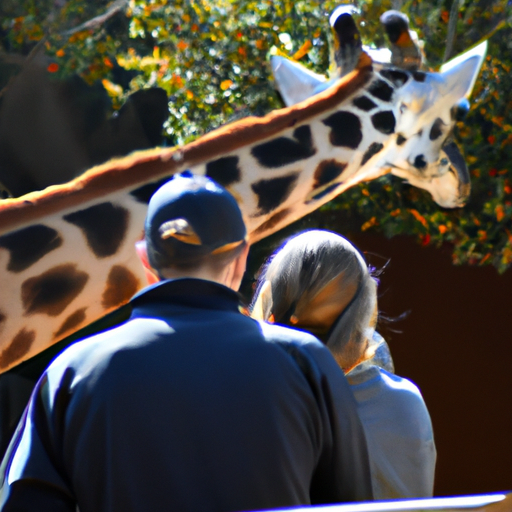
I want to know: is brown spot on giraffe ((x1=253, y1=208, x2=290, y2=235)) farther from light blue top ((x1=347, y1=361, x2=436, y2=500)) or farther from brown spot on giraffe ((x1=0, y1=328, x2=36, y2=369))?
light blue top ((x1=347, y1=361, x2=436, y2=500))

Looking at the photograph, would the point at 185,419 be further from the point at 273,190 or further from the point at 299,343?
the point at 273,190

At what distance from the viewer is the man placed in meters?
1.05

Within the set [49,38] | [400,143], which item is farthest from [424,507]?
[49,38]

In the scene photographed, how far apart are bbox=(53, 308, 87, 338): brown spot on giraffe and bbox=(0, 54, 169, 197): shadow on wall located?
2.20 ft

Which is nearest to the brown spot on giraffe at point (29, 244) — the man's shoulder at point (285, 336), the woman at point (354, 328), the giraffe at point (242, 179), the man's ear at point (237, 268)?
the giraffe at point (242, 179)

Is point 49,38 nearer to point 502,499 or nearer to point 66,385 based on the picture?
point 66,385

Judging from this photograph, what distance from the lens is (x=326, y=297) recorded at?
170 centimetres

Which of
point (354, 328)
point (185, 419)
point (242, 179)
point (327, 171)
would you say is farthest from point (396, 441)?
point (327, 171)

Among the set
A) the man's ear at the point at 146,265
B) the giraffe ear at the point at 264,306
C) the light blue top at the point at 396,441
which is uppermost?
the man's ear at the point at 146,265

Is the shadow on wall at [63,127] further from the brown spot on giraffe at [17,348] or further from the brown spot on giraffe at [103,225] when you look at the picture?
the brown spot on giraffe at [17,348]

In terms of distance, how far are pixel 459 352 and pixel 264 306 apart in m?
3.03

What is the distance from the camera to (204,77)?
3.73 metres

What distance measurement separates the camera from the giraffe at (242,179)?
94.9 inches

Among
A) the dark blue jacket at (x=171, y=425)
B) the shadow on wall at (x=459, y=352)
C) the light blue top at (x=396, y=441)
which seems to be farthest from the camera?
the shadow on wall at (x=459, y=352)
